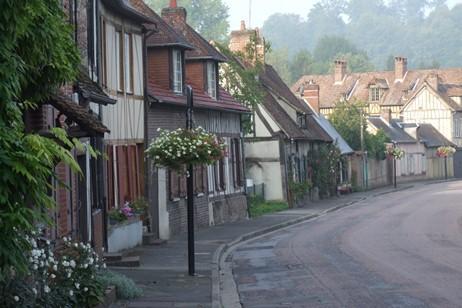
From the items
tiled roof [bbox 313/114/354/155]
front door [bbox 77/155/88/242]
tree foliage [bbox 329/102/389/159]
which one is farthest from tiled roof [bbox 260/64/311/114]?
front door [bbox 77/155/88/242]

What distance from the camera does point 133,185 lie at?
85.4 ft

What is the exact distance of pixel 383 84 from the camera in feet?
337

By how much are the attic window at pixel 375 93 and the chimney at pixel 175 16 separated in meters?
67.5

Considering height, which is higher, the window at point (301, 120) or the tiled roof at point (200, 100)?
the window at point (301, 120)

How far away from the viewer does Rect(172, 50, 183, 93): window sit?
30.2m

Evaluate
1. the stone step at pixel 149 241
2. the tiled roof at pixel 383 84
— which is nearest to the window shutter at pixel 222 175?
the stone step at pixel 149 241

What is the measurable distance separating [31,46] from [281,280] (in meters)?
10.9

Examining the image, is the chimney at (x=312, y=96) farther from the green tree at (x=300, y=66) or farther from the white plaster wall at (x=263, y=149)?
the green tree at (x=300, y=66)

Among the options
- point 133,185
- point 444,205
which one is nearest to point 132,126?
point 133,185

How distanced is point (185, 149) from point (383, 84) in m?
86.1

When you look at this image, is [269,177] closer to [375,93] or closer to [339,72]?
[375,93]

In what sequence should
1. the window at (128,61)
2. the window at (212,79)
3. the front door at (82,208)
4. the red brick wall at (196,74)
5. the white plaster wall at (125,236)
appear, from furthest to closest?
the window at (212,79)
the red brick wall at (196,74)
the window at (128,61)
the white plaster wall at (125,236)
the front door at (82,208)

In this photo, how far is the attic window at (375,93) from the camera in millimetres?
102125

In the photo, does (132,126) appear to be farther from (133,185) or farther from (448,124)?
(448,124)
